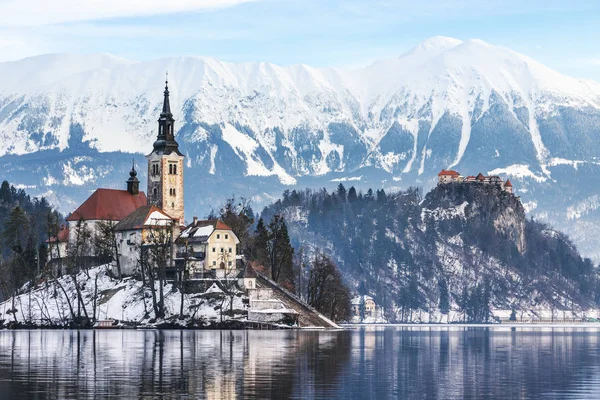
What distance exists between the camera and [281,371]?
3937 inches

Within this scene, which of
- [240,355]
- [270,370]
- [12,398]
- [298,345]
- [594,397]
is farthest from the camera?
[298,345]

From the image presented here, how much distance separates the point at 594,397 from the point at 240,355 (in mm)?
42024

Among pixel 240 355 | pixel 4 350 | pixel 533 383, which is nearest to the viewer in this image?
pixel 533 383

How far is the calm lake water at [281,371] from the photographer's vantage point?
85375 mm

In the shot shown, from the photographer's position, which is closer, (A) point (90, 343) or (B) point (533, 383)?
(B) point (533, 383)

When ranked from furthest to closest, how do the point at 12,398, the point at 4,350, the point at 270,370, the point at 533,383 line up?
1. the point at 4,350
2. the point at 270,370
3. the point at 533,383
4. the point at 12,398

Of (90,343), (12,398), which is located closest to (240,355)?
(90,343)

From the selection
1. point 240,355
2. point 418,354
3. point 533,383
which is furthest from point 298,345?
point 533,383

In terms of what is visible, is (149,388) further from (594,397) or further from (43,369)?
(594,397)

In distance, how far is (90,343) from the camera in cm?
14375

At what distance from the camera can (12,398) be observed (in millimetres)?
80188

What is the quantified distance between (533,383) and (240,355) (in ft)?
109

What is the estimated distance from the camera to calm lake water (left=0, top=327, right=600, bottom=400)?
85.4 meters

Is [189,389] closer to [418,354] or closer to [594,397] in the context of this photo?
[594,397]
